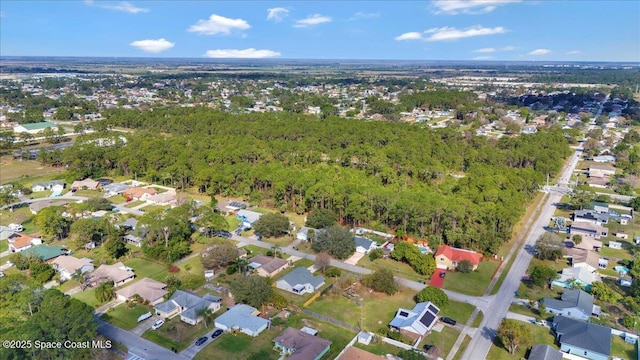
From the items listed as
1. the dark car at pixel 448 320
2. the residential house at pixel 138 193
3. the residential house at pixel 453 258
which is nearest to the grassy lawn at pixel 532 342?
the dark car at pixel 448 320

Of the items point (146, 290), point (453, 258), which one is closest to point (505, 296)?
point (453, 258)

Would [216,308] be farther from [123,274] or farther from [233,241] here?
[233,241]

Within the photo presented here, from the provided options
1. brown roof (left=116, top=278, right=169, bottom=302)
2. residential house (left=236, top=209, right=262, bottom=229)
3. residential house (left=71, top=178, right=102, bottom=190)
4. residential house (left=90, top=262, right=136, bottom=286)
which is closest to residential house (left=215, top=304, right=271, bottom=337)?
brown roof (left=116, top=278, right=169, bottom=302)

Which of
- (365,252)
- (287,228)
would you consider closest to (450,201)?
(365,252)

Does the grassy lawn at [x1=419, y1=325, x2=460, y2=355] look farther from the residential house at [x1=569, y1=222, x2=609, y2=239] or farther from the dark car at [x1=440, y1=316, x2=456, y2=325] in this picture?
the residential house at [x1=569, y1=222, x2=609, y2=239]

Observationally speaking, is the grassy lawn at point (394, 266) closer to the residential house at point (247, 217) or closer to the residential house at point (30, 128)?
the residential house at point (247, 217)

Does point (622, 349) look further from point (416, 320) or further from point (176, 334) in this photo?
point (176, 334)
